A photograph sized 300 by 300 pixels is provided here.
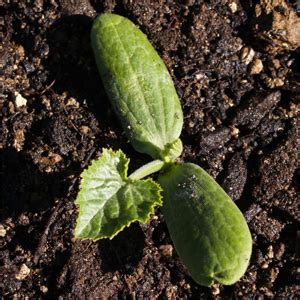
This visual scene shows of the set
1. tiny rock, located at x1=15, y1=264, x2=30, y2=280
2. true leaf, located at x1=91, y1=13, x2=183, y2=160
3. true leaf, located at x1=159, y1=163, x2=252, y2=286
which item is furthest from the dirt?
true leaf, located at x1=159, y1=163, x2=252, y2=286

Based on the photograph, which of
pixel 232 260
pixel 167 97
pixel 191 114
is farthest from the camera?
pixel 191 114

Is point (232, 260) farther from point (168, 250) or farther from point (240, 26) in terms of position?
point (240, 26)

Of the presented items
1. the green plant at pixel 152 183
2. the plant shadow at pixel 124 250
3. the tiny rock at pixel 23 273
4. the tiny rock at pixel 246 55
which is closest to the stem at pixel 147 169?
the green plant at pixel 152 183

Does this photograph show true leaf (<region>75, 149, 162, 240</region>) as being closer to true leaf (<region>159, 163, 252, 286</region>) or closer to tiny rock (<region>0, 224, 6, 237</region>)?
true leaf (<region>159, 163, 252, 286</region>)

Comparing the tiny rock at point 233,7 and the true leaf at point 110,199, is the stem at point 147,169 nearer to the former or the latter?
the true leaf at point 110,199

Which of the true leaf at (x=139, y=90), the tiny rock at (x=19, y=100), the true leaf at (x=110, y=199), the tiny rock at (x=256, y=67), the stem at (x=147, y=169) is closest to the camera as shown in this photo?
the true leaf at (x=110, y=199)

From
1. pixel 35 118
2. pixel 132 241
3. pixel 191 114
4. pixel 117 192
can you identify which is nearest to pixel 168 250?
pixel 132 241
